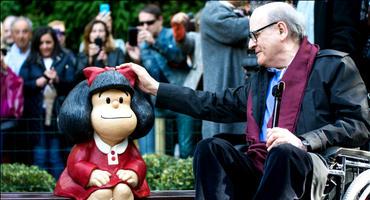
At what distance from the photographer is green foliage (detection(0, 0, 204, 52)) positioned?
1553cm

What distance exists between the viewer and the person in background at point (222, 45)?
916 centimetres

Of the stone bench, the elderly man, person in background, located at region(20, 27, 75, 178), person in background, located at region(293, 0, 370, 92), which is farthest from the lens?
person in background, located at region(20, 27, 75, 178)

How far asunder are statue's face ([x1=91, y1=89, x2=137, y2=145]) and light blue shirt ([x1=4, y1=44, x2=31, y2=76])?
4.36 meters

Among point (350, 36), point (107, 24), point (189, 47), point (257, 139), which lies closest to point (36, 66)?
point (107, 24)

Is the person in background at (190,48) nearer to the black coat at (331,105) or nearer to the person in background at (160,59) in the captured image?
the person in background at (160,59)

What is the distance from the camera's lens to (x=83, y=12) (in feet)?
51.9

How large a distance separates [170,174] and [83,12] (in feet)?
22.2

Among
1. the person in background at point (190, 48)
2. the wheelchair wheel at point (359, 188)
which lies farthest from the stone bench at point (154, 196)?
the person in background at point (190, 48)

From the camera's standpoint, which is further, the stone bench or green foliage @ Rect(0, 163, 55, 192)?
green foliage @ Rect(0, 163, 55, 192)

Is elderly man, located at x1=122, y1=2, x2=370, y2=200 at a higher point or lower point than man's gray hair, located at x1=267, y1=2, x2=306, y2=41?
lower

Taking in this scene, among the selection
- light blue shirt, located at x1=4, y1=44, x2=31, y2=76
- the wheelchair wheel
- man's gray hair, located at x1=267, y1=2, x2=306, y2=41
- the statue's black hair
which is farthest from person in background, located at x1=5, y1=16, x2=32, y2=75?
the wheelchair wheel

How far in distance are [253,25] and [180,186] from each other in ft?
8.45

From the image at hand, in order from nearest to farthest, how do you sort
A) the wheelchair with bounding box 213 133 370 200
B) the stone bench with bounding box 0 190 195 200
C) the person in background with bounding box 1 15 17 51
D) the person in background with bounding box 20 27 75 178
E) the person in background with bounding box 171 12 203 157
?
1. the wheelchair with bounding box 213 133 370 200
2. the stone bench with bounding box 0 190 195 200
3. the person in background with bounding box 171 12 203 157
4. the person in background with bounding box 20 27 75 178
5. the person in background with bounding box 1 15 17 51

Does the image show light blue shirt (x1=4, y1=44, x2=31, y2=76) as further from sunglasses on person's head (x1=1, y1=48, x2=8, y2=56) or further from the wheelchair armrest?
the wheelchair armrest
